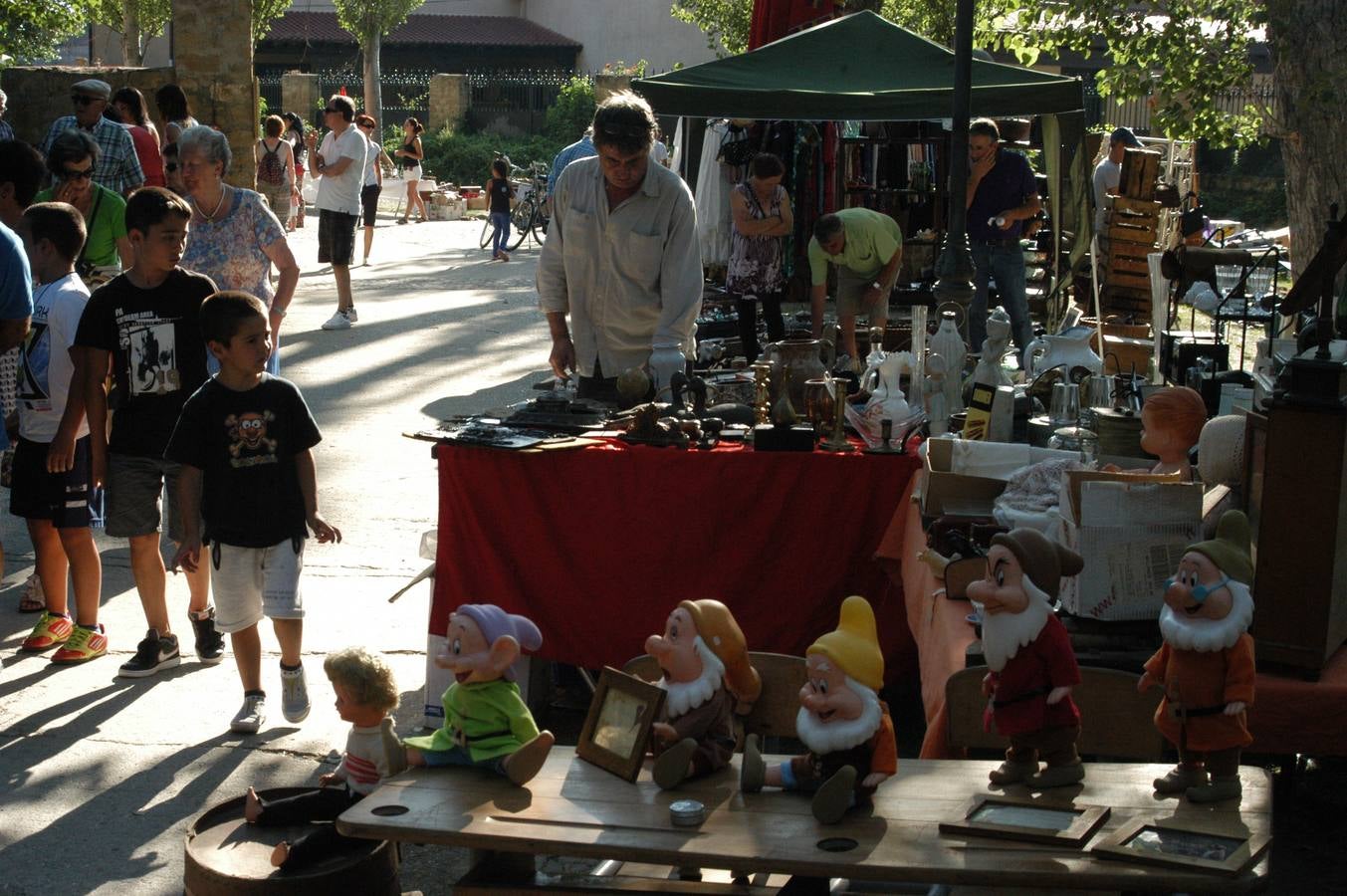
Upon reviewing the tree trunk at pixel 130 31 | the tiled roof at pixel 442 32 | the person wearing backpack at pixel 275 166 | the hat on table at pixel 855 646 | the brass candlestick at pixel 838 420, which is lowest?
the hat on table at pixel 855 646

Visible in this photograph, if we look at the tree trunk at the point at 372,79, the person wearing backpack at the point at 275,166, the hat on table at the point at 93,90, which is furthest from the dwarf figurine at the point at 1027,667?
the tree trunk at the point at 372,79

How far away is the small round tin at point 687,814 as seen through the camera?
2.81m

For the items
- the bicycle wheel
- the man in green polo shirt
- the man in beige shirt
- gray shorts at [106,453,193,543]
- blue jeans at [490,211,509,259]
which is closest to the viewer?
gray shorts at [106,453,193,543]

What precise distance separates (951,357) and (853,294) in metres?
3.58

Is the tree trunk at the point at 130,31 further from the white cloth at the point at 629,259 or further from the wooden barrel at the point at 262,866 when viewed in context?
the wooden barrel at the point at 262,866

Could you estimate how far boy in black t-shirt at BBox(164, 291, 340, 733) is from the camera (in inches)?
182

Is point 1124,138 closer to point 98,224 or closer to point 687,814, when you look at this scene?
point 98,224

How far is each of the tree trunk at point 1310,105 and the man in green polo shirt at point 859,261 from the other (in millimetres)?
2958

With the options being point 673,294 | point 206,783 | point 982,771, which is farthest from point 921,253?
point 982,771

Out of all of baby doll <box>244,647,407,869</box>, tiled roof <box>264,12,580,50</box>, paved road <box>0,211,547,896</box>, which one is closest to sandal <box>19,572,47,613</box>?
paved road <box>0,211,547,896</box>

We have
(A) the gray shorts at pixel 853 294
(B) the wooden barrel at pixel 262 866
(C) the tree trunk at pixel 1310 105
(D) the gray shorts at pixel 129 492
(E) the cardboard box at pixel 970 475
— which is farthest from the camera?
(C) the tree trunk at pixel 1310 105

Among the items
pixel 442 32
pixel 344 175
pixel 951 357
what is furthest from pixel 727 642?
pixel 442 32

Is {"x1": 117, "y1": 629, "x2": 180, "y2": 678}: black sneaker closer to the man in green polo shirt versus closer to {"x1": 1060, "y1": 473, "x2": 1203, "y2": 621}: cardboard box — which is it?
{"x1": 1060, "y1": 473, "x2": 1203, "y2": 621}: cardboard box

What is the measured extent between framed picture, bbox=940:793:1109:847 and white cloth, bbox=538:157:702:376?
10.3 ft
